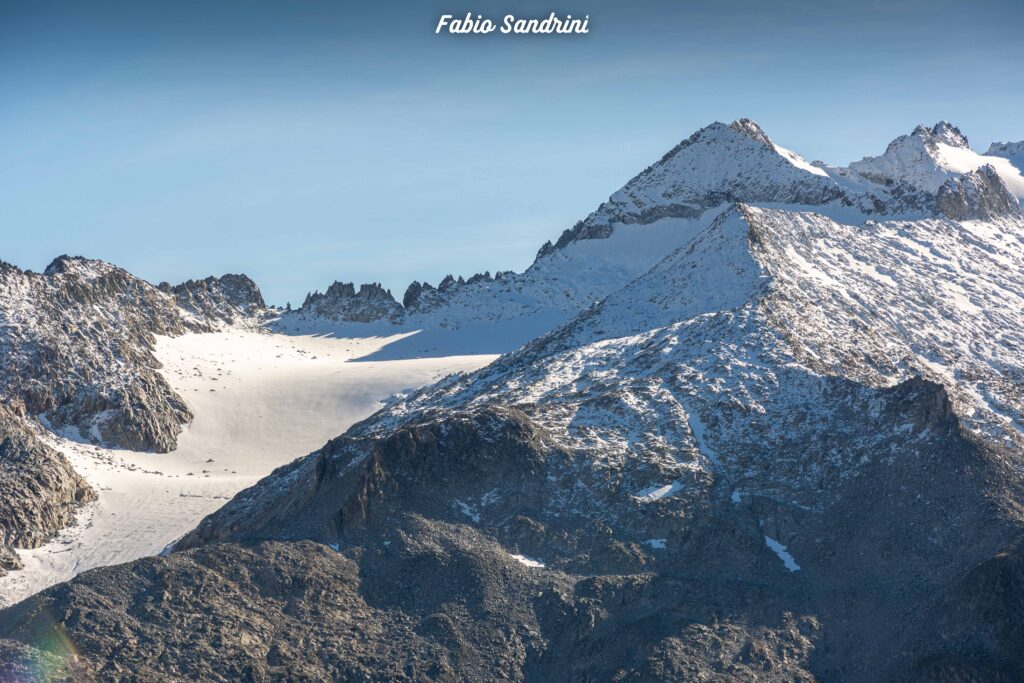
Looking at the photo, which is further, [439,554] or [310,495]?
[310,495]

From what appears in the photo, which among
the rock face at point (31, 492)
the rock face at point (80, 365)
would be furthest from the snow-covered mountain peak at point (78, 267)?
the rock face at point (31, 492)

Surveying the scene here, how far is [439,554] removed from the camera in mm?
91375

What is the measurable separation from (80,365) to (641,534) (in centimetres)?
6642

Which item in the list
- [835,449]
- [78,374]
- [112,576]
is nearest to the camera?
[112,576]

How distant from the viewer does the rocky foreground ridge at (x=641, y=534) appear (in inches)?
3255

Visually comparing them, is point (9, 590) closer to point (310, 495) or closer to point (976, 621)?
point (310, 495)

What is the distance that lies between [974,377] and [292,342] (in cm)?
9595

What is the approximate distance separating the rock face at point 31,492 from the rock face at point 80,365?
14923mm

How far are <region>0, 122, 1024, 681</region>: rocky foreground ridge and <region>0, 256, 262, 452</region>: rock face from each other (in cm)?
3179

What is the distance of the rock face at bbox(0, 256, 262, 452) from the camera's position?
140375 mm

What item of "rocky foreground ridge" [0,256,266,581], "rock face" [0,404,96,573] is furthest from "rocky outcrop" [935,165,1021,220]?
"rock face" [0,404,96,573]

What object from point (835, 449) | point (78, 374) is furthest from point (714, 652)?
point (78, 374)

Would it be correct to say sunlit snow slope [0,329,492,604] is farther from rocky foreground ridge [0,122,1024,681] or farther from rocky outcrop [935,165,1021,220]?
rocky outcrop [935,165,1021,220]

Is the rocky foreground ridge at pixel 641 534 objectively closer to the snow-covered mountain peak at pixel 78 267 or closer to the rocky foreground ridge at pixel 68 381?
the rocky foreground ridge at pixel 68 381
